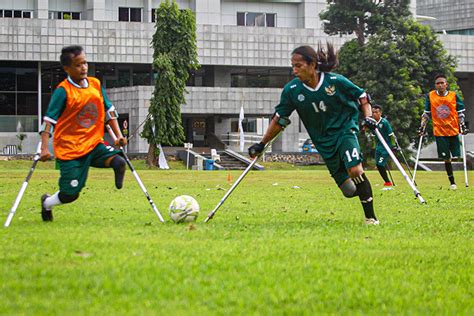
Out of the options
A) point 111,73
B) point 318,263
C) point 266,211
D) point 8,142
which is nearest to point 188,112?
point 111,73

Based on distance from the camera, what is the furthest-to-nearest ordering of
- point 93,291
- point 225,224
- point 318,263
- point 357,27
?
point 357,27, point 225,224, point 318,263, point 93,291

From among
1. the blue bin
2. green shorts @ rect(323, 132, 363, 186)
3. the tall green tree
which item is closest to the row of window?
the tall green tree

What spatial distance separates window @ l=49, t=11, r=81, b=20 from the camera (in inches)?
2486

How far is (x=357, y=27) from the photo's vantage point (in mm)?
55781

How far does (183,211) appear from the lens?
436 inches

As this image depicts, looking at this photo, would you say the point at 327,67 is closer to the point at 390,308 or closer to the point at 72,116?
the point at 72,116

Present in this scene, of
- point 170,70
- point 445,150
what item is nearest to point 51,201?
point 445,150

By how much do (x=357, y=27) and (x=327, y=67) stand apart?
45.2 m

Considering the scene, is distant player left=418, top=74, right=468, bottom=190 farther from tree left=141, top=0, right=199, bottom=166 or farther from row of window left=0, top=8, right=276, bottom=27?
row of window left=0, top=8, right=276, bottom=27

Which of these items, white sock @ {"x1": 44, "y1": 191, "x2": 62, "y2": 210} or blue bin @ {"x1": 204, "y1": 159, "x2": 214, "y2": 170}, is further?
blue bin @ {"x1": 204, "y1": 159, "x2": 214, "y2": 170}

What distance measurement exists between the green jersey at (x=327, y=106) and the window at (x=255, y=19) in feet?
186

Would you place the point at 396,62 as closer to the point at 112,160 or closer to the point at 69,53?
the point at 112,160

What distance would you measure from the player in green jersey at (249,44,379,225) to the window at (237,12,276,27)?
5652 centimetres

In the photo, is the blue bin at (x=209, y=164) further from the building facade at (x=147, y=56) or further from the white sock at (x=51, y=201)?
the white sock at (x=51, y=201)
